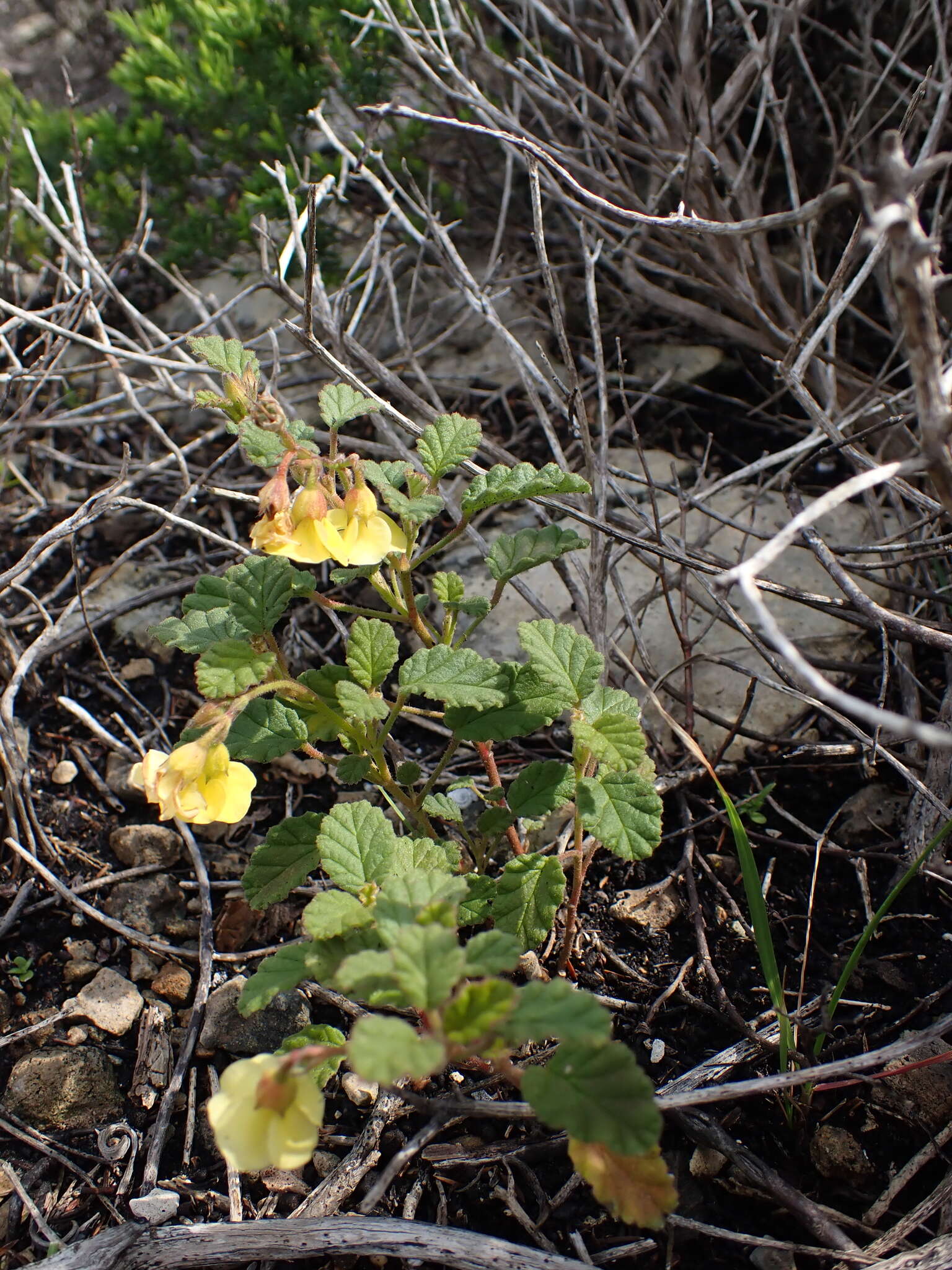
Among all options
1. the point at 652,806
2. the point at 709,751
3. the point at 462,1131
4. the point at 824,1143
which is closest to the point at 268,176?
the point at 709,751

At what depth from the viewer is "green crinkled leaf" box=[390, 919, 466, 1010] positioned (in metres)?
1.12

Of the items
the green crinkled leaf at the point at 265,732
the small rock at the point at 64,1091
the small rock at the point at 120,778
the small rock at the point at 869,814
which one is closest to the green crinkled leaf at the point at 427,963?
the green crinkled leaf at the point at 265,732

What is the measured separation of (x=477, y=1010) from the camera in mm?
1145

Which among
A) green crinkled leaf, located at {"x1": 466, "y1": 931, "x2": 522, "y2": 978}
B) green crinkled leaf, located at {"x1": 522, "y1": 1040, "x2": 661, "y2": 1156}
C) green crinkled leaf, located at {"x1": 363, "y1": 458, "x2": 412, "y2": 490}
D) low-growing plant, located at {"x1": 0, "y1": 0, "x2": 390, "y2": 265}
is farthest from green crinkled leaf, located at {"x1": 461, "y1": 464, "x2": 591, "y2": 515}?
low-growing plant, located at {"x1": 0, "y1": 0, "x2": 390, "y2": 265}

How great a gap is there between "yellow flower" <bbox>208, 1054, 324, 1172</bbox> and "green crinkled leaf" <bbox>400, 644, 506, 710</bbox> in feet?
1.92

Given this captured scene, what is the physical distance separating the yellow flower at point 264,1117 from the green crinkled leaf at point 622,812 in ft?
1.83

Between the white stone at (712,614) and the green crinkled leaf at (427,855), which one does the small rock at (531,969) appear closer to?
the green crinkled leaf at (427,855)

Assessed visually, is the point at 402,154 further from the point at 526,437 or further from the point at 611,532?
the point at 611,532

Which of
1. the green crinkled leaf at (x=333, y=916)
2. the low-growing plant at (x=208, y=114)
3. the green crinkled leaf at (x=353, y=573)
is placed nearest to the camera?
the green crinkled leaf at (x=333, y=916)

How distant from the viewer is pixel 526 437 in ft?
9.87

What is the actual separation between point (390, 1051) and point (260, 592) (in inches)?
31.5

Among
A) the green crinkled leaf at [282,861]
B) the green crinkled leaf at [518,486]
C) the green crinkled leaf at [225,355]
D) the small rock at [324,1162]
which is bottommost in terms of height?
the small rock at [324,1162]

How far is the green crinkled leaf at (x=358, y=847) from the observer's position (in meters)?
1.45

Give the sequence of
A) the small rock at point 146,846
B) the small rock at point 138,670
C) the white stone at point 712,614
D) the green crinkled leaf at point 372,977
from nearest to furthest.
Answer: the green crinkled leaf at point 372,977 → the small rock at point 146,846 → the white stone at point 712,614 → the small rock at point 138,670
